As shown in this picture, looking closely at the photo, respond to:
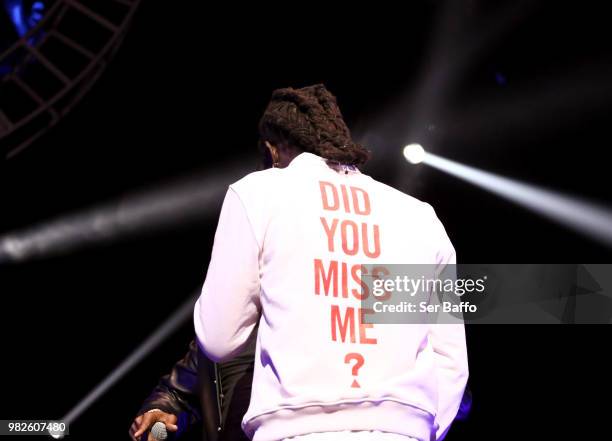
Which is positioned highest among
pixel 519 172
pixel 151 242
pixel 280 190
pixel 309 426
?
pixel 519 172

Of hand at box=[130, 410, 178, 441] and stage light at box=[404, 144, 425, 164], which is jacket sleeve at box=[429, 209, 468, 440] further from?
stage light at box=[404, 144, 425, 164]

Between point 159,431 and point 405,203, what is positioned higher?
point 405,203

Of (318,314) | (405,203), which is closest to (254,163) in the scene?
(405,203)

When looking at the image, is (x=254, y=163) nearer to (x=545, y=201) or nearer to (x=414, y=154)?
(x=414, y=154)

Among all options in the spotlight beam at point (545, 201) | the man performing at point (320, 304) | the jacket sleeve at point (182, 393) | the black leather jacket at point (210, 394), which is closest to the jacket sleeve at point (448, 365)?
the man performing at point (320, 304)

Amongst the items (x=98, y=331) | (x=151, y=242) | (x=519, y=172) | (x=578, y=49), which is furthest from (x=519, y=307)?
(x=98, y=331)

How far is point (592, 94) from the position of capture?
12.4 ft

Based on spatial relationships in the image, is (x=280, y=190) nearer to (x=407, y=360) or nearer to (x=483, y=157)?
(x=407, y=360)

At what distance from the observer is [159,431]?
198 cm

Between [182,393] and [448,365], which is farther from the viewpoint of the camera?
[182,393]

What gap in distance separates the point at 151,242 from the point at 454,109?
68.7 inches

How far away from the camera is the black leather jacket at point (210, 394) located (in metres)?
1.94

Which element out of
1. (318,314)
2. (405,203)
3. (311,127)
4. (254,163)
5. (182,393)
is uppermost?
(254,163)

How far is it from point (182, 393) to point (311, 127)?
34.2 inches
